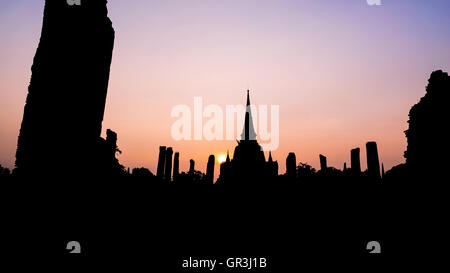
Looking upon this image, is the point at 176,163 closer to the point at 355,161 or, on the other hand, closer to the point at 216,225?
the point at 216,225

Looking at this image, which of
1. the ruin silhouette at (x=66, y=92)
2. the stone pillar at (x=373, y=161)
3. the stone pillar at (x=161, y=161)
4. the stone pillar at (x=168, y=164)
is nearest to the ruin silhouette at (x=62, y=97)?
the ruin silhouette at (x=66, y=92)

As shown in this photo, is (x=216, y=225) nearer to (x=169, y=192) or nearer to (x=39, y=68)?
(x=169, y=192)

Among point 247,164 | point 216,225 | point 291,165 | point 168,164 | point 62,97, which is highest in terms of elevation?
point 247,164

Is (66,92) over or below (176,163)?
below

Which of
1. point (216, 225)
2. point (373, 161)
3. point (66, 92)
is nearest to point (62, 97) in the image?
point (66, 92)

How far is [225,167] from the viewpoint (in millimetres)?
31078

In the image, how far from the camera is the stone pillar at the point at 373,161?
1311 centimetres

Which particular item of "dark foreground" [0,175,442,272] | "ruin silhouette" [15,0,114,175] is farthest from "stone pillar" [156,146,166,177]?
"ruin silhouette" [15,0,114,175]

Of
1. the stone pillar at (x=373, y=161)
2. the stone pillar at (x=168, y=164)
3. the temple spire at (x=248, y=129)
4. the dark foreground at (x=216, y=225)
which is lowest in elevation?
the dark foreground at (x=216, y=225)

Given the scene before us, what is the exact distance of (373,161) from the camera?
43.6ft

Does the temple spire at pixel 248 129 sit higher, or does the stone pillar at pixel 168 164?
the temple spire at pixel 248 129

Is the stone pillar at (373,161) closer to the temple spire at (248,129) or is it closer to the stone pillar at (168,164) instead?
the stone pillar at (168,164)

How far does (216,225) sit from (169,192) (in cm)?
480
